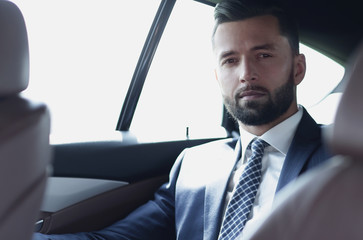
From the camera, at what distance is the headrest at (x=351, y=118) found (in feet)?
2.27

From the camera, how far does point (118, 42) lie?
3.14 metres

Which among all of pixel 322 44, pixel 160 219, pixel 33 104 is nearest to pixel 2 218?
pixel 33 104

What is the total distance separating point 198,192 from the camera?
1.79 meters

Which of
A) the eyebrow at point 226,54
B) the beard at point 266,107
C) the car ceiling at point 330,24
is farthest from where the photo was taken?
the car ceiling at point 330,24

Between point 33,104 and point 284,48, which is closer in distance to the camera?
point 33,104

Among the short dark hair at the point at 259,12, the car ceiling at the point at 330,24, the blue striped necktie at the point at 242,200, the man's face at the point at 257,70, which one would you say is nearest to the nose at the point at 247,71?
the man's face at the point at 257,70

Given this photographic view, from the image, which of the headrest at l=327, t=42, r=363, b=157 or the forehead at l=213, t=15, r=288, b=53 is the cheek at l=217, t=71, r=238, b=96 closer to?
the forehead at l=213, t=15, r=288, b=53

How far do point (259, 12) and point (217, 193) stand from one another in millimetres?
749

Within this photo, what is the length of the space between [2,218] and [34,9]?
5.21ft

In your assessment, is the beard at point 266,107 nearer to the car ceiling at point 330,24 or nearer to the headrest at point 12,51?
the car ceiling at point 330,24

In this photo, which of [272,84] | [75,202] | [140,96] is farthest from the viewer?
[140,96]

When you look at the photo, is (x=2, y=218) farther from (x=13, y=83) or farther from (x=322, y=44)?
Result: (x=322, y=44)

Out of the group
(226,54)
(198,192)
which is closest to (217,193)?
(198,192)

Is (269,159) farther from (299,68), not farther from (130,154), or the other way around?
(130,154)
